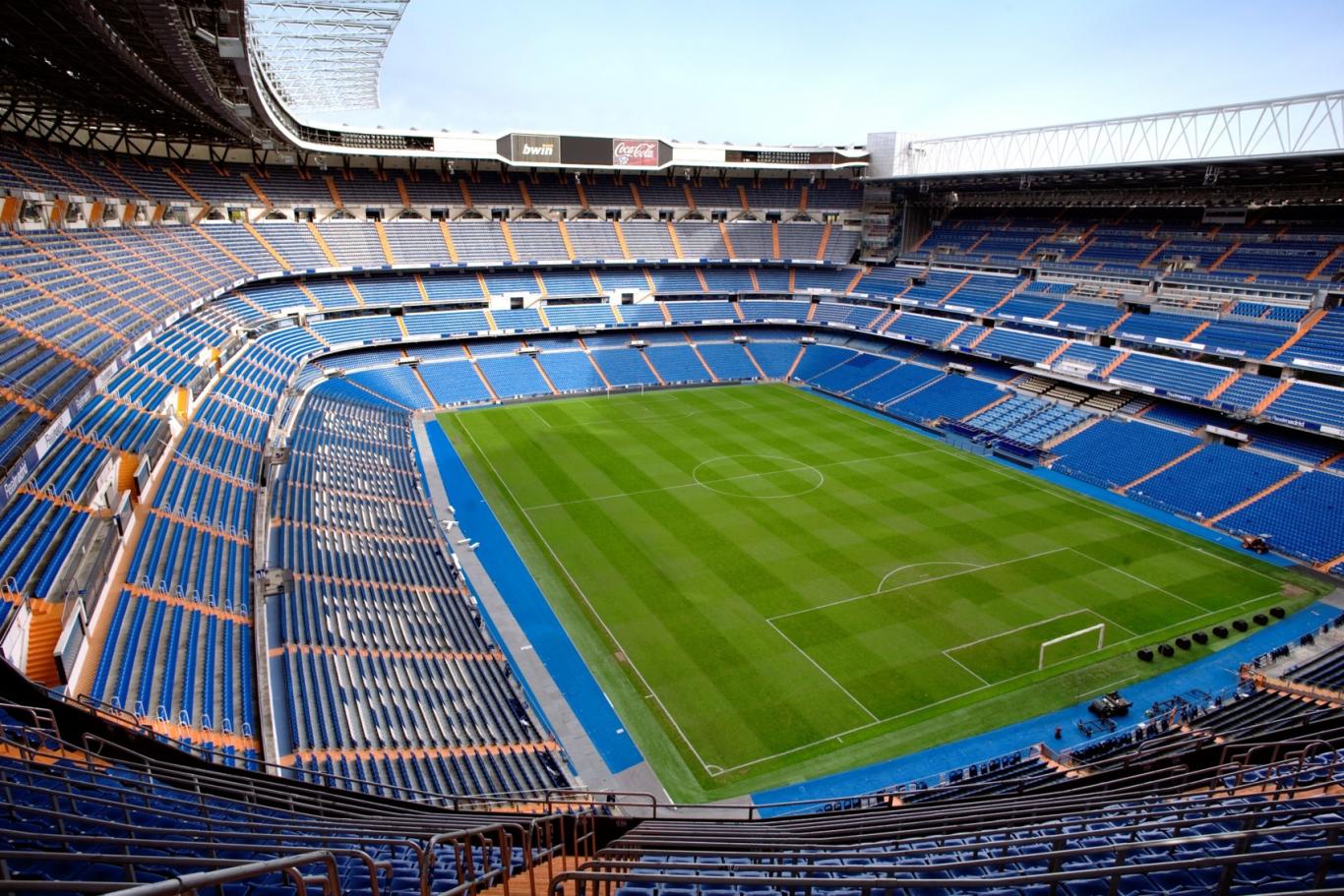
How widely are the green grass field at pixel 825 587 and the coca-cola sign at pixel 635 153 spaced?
26.2 meters

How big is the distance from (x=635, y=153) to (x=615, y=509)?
117 feet

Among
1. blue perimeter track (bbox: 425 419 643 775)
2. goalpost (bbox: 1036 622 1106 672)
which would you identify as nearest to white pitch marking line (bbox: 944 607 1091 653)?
goalpost (bbox: 1036 622 1106 672)

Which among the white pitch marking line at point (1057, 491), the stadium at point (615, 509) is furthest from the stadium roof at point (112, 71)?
the white pitch marking line at point (1057, 491)

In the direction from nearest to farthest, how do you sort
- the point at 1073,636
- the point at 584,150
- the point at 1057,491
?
the point at 1073,636
the point at 1057,491
the point at 584,150

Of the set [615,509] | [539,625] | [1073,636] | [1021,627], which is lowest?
[1073,636]

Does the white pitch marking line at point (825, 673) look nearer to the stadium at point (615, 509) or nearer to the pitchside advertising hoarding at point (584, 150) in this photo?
the stadium at point (615, 509)

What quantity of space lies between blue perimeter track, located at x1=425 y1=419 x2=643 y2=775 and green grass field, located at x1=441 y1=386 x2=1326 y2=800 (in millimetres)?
485

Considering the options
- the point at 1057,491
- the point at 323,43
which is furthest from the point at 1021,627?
the point at 323,43

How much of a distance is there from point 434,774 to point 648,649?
820cm

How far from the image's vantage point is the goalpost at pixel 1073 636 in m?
22.4

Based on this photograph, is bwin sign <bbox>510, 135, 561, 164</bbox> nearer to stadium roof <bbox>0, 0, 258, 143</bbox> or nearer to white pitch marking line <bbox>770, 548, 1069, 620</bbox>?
stadium roof <bbox>0, 0, 258, 143</bbox>

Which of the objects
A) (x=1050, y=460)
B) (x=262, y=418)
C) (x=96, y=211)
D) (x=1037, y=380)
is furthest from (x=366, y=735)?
(x=1037, y=380)

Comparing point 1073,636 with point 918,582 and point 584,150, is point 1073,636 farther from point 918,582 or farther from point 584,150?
point 584,150

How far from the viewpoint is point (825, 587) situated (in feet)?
86.9
